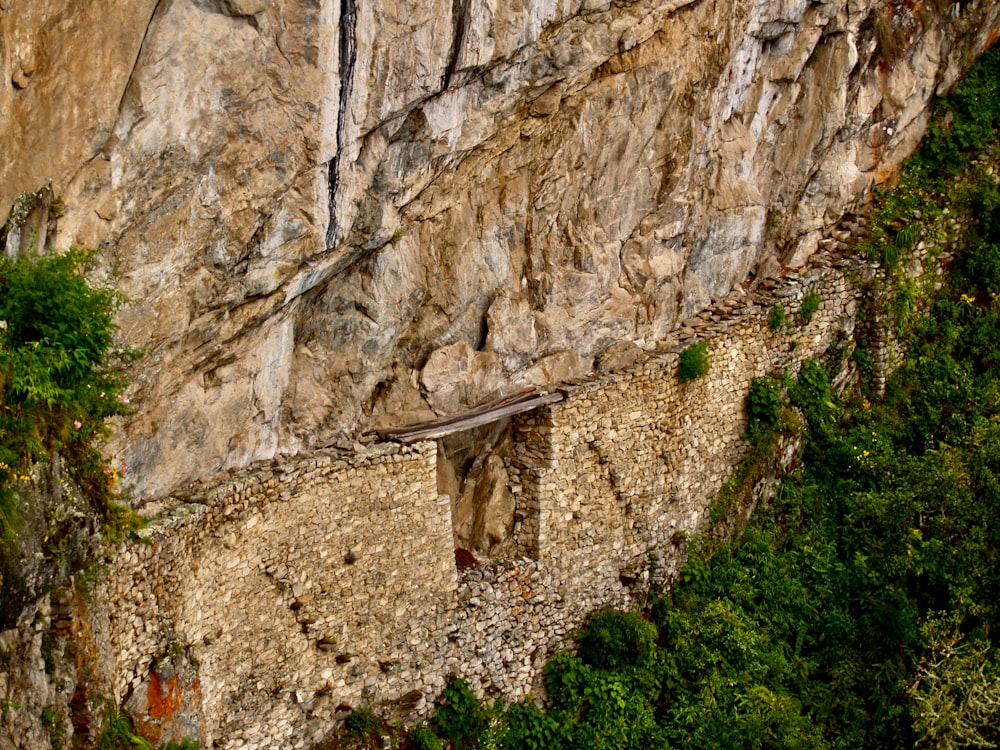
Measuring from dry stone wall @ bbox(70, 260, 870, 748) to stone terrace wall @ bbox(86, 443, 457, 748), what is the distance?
2cm

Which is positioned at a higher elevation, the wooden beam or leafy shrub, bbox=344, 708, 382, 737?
the wooden beam

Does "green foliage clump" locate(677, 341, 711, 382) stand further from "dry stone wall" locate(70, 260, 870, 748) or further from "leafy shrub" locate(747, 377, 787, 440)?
"leafy shrub" locate(747, 377, 787, 440)

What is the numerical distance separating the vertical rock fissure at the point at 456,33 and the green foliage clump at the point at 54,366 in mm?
3609

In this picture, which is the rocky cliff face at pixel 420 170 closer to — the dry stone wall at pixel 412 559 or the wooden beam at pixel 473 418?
the wooden beam at pixel 473 418

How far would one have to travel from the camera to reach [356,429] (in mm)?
13555

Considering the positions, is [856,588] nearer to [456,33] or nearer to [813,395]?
[813,395]

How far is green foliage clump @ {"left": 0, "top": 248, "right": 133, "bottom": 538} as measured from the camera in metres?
9.80

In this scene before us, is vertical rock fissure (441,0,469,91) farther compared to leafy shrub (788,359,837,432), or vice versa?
leafy shrub (788,359,837,432)

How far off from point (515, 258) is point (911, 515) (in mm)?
5788

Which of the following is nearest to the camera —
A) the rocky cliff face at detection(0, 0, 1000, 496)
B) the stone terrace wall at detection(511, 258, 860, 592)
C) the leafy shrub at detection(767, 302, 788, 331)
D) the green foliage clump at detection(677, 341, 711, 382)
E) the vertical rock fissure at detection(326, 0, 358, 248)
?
the rocky cliff face at detection(0, 0, 1000, 496)

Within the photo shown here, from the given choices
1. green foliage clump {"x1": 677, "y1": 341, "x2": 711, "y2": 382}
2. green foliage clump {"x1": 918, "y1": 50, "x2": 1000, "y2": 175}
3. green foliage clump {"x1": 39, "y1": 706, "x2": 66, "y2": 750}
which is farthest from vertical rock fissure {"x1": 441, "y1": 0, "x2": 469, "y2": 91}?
green foliage clump {"x1": 918, "y1": 50, "x2": 1000, "y2": 175}

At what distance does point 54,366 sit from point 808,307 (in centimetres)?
1016

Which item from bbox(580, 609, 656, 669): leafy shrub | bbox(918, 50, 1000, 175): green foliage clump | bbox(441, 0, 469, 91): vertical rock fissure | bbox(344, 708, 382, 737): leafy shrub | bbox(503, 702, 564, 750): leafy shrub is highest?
bbox(918, 50, 1000, 175): green foliage clump

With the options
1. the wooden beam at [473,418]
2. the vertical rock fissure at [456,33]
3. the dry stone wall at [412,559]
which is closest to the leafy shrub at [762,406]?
the dry stone wall at [412,559]
